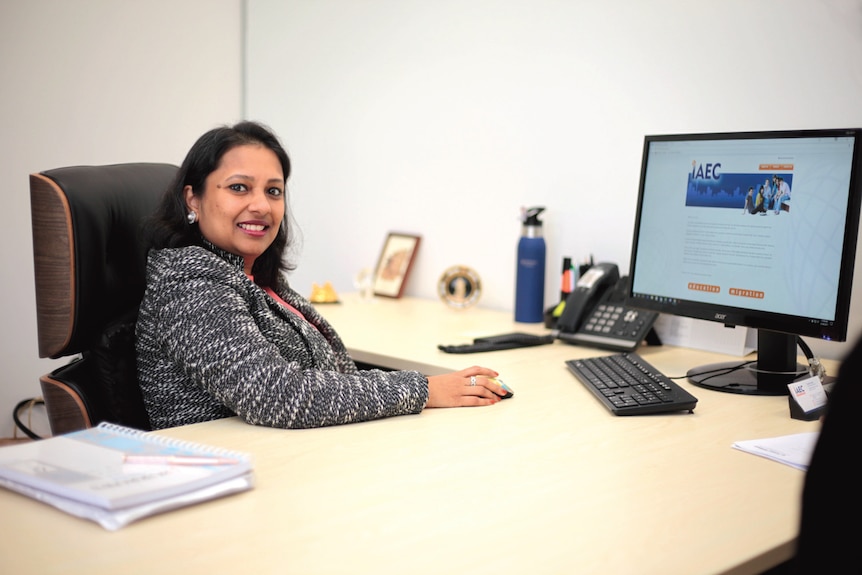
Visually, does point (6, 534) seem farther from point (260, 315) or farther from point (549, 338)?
point (549, 338)

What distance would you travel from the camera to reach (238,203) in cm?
170

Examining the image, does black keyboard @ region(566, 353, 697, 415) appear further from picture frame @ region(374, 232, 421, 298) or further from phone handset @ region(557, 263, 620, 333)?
picture frame @ region(374, 232, 421, 298)

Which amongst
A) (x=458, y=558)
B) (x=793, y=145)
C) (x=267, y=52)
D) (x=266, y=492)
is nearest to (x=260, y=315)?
(x=266, y=492)

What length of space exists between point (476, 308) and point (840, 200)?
132 cm

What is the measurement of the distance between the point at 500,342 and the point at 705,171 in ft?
2.14

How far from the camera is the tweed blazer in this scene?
56.0 inches

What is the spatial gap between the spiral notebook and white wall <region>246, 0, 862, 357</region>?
1293 millimetres

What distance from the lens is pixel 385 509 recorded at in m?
1.09

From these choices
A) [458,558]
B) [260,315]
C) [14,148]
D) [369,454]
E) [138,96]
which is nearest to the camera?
[458,558]

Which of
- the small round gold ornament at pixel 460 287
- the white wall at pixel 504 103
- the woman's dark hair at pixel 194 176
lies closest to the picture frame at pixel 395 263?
the white wall at pixel 504 103

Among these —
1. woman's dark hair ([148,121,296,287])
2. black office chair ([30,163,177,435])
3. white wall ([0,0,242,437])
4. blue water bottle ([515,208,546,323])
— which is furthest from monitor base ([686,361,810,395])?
white wall ([0,0,242,437])

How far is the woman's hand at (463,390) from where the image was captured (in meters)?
1.59

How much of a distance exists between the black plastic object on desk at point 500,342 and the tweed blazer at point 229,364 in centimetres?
50

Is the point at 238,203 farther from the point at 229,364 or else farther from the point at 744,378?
the point at 744,378
